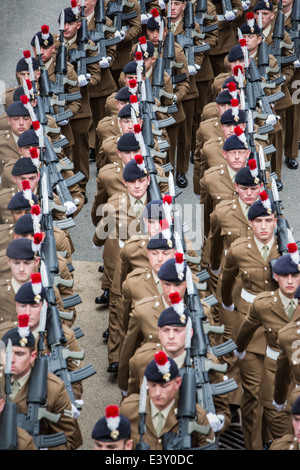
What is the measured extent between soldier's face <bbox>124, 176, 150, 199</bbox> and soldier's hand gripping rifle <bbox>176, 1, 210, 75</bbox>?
3674mm

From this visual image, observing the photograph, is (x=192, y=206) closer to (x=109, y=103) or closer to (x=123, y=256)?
(x=109, y=103)

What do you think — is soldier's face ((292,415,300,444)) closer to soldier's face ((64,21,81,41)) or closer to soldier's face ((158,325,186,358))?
soldier's face ((158,325,186,358))

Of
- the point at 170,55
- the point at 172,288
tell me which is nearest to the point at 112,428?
the point at 172,288

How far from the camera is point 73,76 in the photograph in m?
14.4

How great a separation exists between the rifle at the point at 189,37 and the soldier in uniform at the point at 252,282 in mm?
4468

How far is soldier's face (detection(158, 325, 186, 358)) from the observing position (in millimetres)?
9172

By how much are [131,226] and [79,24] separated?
13.6 ft

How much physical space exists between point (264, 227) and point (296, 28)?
18.1 ft

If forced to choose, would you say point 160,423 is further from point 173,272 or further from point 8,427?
point 173,272

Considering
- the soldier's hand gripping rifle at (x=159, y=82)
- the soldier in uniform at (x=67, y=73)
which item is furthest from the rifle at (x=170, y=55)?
the soldier in uniform at (x=67, y=73)

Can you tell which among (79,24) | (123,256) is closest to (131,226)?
(123,256)

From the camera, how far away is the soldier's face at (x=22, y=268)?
10344mm

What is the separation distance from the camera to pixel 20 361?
8938 mm

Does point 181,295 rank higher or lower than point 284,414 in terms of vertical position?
higher
